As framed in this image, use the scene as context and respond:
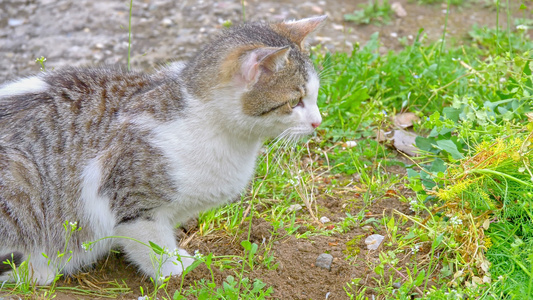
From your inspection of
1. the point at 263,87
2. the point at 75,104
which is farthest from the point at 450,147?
the point at 75,104

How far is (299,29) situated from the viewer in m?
3.30

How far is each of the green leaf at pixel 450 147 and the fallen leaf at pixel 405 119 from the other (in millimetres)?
907

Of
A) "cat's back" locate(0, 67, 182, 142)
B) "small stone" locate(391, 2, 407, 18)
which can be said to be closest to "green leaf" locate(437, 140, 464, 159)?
"cat's back" locate(0, 67, 182, 142)

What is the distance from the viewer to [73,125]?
3098mm

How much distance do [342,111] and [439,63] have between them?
2.66ft

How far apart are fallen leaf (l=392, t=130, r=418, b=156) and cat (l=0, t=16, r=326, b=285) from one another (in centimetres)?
118

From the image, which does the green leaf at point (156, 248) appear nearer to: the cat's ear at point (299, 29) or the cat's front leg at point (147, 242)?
the cat's front leg at point (147, 242)

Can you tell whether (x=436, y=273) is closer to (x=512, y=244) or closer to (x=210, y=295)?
(x=512, y=244)

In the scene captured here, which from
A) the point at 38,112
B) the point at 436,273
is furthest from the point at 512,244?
the point at 38,112

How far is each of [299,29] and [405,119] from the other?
1399 mm

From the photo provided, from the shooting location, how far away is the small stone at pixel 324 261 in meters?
3.09

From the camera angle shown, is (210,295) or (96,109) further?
(96,109)

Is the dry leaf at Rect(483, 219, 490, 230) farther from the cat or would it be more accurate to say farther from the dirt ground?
the dirt ground

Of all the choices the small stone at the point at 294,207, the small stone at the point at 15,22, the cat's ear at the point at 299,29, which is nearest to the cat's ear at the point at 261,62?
the cat's ear at the point at 299,29
